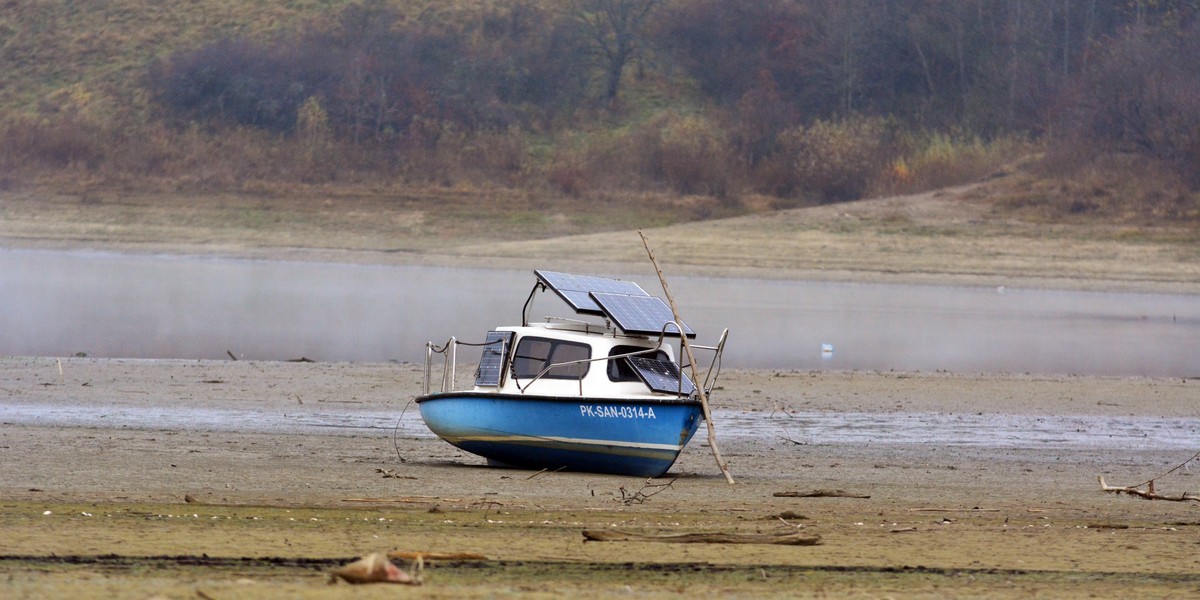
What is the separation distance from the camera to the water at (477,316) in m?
20.4

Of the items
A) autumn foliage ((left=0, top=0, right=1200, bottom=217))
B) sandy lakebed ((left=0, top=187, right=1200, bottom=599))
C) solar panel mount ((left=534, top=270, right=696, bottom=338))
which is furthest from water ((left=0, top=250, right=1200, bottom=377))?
autumn foliage ((left=0, top=0, right=1200, bottom=217))

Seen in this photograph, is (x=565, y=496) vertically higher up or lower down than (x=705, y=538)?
lower down

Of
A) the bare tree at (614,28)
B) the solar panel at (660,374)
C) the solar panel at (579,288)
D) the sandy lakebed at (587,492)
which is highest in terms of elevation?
the bare tree at (614,28)

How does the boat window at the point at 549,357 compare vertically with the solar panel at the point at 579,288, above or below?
below

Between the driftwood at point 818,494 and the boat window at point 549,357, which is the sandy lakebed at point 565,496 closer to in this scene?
the driftwood at point 818,494

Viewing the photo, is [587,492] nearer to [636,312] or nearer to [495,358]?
[495,358]

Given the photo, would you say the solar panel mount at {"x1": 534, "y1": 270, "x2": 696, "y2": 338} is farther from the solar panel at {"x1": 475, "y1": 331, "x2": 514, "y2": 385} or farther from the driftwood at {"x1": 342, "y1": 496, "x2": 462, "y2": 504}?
the driftwood at {"x1": 342, "y1": 496, "x2": 462, "y2": 504}

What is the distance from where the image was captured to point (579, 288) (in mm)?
11562

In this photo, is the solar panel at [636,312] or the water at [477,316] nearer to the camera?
the solar panel at [636,312]

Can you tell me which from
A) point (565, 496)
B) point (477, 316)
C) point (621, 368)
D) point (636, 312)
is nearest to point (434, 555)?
point (565, 496)

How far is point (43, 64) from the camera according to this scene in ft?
187

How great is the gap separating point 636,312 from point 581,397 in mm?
1081

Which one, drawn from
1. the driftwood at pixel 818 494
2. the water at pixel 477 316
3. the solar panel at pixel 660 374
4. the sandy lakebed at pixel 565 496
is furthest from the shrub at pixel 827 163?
the driftwood at pixel 818 494

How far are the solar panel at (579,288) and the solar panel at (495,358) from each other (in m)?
0.53
